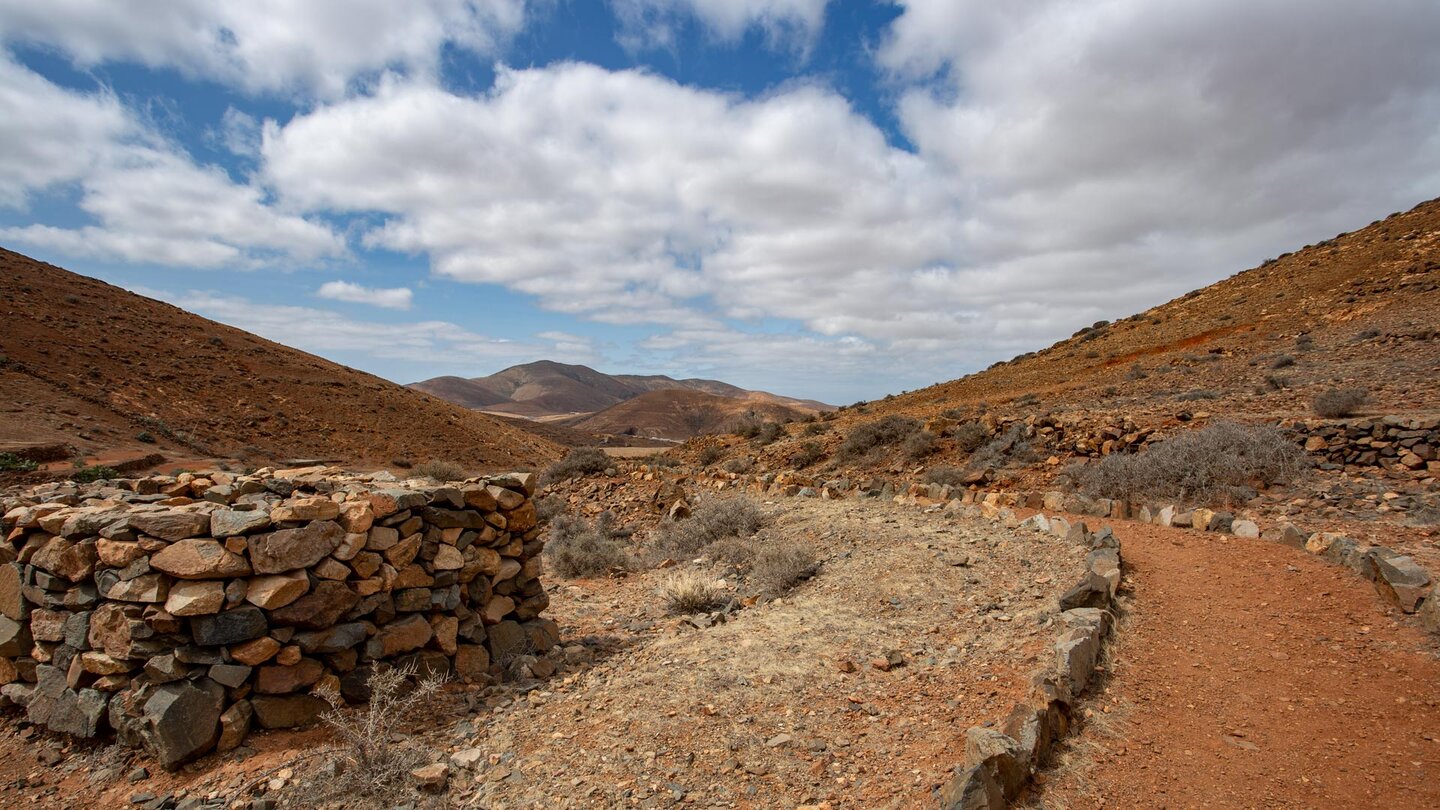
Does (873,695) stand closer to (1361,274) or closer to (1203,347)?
(1203,347)

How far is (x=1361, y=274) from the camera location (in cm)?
2470

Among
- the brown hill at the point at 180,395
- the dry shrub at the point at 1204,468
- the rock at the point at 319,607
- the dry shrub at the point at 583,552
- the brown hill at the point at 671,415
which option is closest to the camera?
the rock at the point at 319,607

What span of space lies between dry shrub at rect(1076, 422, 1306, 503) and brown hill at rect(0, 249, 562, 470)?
2612 centimetres

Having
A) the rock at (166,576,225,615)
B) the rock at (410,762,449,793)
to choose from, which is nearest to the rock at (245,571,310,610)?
the rock at (166,576,225,615)

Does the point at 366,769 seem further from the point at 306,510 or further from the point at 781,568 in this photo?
the point at 781,568

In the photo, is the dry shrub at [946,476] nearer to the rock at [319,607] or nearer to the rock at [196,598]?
the rock at [319,607]

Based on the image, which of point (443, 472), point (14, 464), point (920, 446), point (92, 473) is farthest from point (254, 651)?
point (14, 464)

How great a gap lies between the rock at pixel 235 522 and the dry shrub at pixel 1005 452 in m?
10.7

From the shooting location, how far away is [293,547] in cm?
478

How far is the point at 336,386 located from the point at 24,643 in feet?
117

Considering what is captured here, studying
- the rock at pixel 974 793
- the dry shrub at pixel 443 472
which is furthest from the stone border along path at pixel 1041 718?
the dry shrub at pixel 443 472

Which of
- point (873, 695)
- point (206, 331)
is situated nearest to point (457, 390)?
point (206, 331)

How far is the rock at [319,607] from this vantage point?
4766 millimetres

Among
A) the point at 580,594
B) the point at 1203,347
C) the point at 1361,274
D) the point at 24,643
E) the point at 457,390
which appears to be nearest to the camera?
A: the point at 24,643
